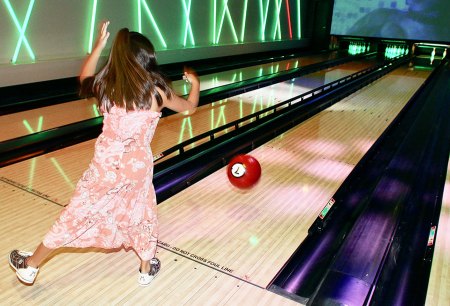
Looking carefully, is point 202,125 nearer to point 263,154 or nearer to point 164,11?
point 263,154

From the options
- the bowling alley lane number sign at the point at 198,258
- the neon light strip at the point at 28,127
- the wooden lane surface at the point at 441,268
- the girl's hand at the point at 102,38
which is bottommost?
the bowling alley lane number sign at the point at 198,258

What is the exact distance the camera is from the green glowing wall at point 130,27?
584 centimetres

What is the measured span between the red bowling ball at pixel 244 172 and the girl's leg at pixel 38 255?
1.33 metres

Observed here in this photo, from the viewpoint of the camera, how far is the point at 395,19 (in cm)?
1323

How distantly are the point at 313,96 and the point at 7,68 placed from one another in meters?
4.57

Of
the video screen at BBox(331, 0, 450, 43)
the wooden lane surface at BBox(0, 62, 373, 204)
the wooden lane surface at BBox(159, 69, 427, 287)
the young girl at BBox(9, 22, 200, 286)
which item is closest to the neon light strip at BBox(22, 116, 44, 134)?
the wooden lane surface at BBox(0, 62, 373, 204)

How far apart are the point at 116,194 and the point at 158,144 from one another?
7.53 ft

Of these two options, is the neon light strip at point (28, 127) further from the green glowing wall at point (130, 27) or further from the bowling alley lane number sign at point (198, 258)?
the bowling alley lane number sign at point (198, 258)

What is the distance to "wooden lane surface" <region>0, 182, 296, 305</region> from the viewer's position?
1866mm

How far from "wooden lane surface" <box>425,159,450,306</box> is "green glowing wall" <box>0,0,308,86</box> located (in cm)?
551

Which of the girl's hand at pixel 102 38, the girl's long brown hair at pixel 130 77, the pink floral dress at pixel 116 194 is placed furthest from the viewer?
the girl's hand at pixel 102 38

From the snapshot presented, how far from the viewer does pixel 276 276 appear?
2.11m

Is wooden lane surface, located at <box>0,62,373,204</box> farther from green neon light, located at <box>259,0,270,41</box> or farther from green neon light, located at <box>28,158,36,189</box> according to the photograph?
green neon light, located at <box>259,0,270,41</box>

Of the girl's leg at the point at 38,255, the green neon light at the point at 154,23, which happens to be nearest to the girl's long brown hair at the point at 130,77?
the girl's leg at the point at 38,255
